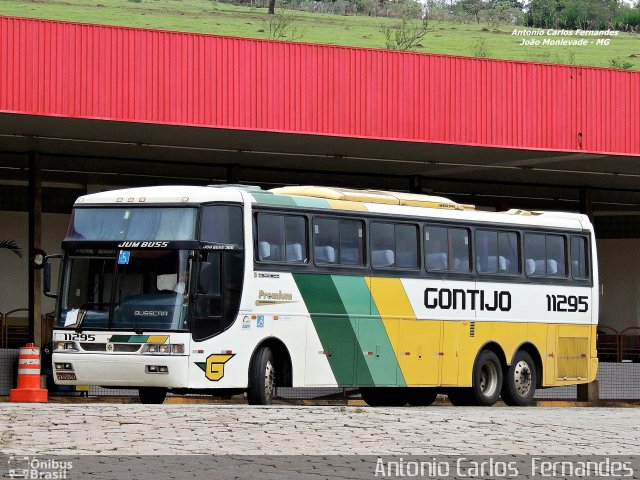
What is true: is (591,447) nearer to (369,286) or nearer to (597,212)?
(369,286)

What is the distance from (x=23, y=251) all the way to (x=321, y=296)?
1713 cm

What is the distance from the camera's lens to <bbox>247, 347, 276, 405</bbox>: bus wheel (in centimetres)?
1961

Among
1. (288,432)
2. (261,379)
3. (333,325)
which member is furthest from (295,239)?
(288,432)

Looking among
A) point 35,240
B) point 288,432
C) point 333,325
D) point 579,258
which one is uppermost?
point 35,240

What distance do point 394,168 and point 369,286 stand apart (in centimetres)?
1090

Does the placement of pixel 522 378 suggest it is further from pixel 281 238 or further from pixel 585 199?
pixel 585 199

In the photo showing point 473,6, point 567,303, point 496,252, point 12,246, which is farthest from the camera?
point 473,6

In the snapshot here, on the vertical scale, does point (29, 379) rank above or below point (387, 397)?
above

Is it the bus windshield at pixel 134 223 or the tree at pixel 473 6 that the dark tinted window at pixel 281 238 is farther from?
the tree at pixel 473 6

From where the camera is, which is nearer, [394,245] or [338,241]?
[338,241]

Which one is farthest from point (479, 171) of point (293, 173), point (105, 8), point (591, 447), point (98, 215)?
point (105, 8)

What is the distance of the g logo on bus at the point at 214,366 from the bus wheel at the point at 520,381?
692 cm

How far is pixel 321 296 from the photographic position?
69.3 ft

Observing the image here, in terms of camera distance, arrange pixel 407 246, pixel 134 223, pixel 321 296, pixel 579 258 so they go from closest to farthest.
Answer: pixel 134 223, pixel 321 296, pixel 407 246, pixel 579 258
